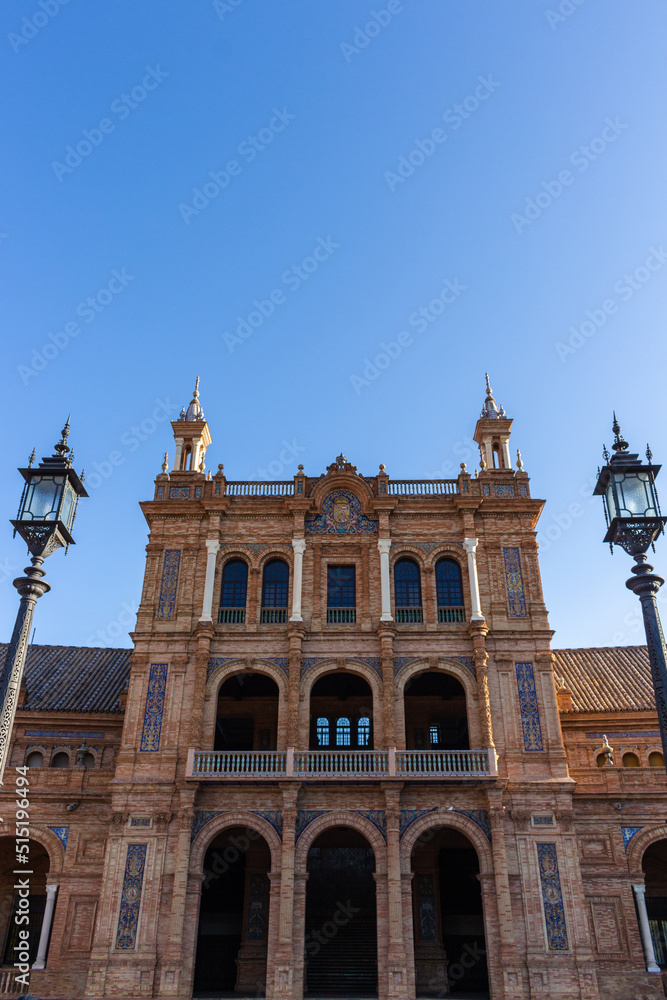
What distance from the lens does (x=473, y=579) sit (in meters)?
28.0

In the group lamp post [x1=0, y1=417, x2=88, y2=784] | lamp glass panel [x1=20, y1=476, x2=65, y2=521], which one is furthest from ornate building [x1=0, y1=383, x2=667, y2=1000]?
lamp glass panel [x1=20, y1=476, x2=65, y2=521]

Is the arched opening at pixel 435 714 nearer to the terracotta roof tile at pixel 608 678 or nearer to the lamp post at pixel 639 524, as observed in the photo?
the terracotta roof tile at pixel 608 678

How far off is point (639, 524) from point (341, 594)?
16821 millimetres

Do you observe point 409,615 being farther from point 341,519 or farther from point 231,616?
point 231,616

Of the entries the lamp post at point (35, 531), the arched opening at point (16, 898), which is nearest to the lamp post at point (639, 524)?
the lamp post at point (35, 531)

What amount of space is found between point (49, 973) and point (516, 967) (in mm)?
13524

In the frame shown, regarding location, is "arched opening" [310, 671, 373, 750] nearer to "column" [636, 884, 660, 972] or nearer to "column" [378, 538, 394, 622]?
"column" [378, 538, 394, 622]

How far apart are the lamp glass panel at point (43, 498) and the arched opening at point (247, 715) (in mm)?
17820

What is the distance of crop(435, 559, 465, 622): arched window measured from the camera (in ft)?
91.5

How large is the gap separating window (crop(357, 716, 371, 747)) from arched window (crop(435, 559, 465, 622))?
16.1ft

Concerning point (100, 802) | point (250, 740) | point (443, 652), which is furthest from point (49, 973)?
point (443, 652)

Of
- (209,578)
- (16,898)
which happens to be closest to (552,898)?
(209,578)

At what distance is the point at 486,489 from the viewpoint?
30.0m

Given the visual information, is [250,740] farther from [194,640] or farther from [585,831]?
[585,831]
